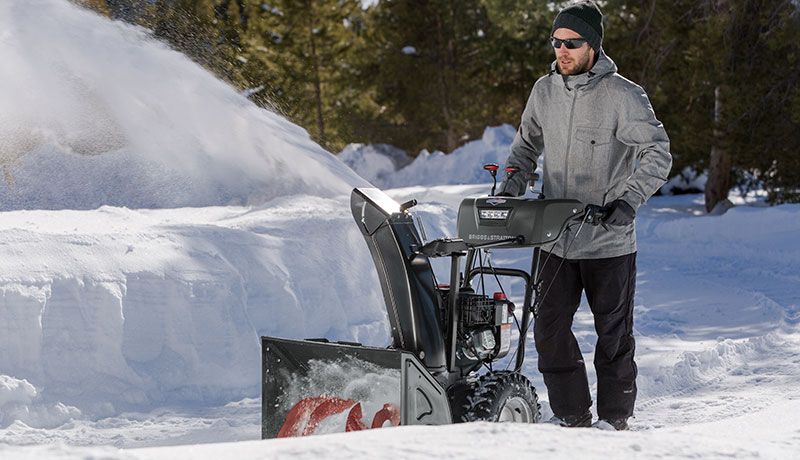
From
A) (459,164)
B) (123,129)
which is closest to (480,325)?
(123,129)

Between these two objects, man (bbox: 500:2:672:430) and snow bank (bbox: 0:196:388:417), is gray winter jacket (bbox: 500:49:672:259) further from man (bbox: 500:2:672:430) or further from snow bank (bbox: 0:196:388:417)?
snow bank (bbox: 0:196:388:417)

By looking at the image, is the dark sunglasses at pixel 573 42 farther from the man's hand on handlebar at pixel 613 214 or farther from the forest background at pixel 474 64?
the forest background at pixel 474 64

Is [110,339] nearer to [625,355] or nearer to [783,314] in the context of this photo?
[625,355]

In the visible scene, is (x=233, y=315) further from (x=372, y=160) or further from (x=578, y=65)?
(x=372, y=160)

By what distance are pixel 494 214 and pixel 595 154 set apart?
60cm

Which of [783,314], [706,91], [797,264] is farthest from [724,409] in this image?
[706,91]

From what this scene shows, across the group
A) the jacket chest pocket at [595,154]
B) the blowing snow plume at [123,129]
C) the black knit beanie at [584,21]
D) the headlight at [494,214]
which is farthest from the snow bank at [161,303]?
the black knit beanie at [584,21]

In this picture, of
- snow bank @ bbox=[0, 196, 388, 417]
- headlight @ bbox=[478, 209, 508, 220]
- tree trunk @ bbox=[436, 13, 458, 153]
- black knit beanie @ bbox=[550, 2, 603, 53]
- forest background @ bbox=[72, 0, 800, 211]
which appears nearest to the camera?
headlight @ bbox=[478, 209, 508, 220]


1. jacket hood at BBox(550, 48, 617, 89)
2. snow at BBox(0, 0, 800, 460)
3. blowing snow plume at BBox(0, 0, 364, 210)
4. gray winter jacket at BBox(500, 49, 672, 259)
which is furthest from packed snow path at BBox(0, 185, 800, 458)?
jacket hood at BBox(550, 48, 617, 89)

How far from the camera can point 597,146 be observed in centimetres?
305

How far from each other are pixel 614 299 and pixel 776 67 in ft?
38.5

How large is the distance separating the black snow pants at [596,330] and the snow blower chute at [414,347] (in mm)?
419

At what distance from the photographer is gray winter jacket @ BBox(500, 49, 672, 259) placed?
114 inches

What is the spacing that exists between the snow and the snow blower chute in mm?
99
